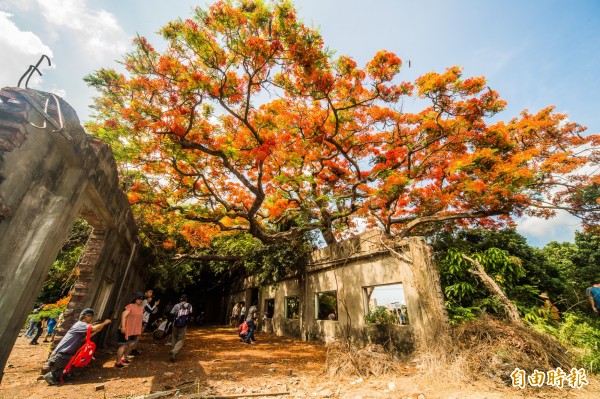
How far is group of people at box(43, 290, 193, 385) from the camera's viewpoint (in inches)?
176

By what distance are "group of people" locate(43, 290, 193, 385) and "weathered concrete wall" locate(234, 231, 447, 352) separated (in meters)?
4.71

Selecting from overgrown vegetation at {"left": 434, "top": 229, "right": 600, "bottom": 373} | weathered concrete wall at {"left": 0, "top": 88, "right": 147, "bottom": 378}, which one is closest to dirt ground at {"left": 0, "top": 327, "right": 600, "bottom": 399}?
overgrown vegetation at {"left": 434, "top": 229, "right": 600, "bottom": 373}

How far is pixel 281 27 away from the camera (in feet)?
21.6

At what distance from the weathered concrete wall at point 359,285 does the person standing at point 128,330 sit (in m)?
5.42

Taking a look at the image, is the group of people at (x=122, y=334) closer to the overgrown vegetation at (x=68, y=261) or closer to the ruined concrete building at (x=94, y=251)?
the ruined concrete building at (x=94, y=251)

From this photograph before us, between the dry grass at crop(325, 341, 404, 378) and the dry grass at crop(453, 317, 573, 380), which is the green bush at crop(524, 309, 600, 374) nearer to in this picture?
the dry grass at crop(453, 317, 573, 380)

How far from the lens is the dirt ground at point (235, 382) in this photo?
4.21 meters

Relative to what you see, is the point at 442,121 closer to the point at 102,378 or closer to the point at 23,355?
the point at 102,378

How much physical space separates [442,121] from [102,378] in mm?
12304

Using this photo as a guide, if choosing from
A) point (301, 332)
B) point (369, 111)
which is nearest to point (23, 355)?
point (301, 332)

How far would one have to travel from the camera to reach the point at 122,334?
19.3 ft

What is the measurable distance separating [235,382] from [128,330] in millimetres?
2855

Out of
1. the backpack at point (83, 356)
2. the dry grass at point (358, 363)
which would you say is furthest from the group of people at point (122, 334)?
the dry grass at point (358, 363)

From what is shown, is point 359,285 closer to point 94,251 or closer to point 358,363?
point 358,363
